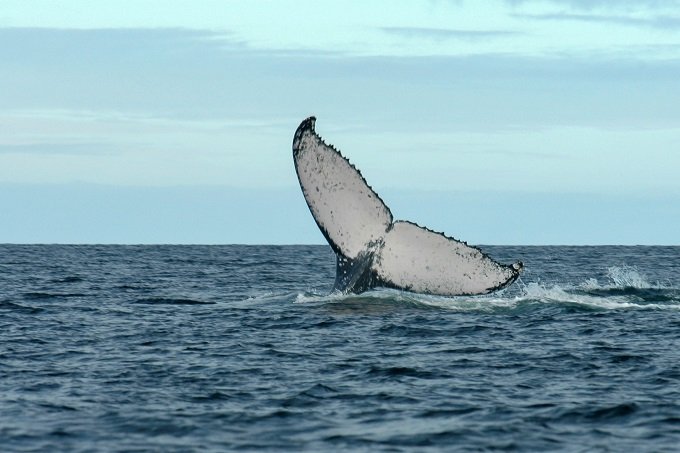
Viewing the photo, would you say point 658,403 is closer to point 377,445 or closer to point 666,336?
point 377,445

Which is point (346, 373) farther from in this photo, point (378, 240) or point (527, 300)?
point (527, 300)

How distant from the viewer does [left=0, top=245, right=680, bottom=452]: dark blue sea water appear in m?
9.51

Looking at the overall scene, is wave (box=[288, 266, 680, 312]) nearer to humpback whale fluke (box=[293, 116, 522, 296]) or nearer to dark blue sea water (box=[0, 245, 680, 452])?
dark blue sea water (box=[0, 245, 680, 452])

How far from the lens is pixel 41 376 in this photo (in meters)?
12.4

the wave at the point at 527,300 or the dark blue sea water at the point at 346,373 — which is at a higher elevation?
the wave at the point at 527,300

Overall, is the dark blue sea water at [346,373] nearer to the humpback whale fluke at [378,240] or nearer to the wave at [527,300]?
the wave at [527,300]

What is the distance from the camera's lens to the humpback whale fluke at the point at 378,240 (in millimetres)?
12945

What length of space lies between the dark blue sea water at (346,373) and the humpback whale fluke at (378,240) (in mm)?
883

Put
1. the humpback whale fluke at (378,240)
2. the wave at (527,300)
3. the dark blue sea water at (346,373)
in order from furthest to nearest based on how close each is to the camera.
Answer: the wave at (527,300) < the humpback whale fluke at (378,240) < the dark blue sea water at (346,373)

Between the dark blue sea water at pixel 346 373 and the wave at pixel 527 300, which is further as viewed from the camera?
the wave at pixel 527 300

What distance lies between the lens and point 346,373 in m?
12.4

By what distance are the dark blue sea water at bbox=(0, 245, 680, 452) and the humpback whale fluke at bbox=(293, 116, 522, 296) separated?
0.88 metres

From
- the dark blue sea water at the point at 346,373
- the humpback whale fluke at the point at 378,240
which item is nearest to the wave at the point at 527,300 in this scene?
the dark blue sea water at the point at 346,373

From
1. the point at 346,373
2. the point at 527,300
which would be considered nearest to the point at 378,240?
the point at 346,373
